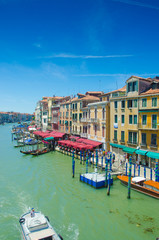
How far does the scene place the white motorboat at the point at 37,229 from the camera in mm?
13711

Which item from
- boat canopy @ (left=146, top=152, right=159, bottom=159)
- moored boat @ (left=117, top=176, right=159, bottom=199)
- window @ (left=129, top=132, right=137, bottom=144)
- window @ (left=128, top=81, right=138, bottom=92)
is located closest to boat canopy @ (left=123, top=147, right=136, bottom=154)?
window @ (left=129, top=132, right=137, bottom=144)

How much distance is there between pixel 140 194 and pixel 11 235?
14.3m

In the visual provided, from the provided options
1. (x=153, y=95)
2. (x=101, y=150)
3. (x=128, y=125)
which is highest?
(x=153, y=95)

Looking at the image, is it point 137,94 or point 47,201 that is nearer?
point 47,201

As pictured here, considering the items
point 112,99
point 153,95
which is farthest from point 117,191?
point 112,99

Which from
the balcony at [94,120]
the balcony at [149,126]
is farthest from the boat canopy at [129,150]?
the balcony at [94,120]

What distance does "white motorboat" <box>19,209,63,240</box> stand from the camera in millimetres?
13711

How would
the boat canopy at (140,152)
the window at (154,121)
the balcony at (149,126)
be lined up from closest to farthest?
the balcony at (149,126), the window at (154,121), the boat canopy at (140,152)

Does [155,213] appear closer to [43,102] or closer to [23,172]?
[23,172]

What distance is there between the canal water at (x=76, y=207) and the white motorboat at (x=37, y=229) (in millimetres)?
1864

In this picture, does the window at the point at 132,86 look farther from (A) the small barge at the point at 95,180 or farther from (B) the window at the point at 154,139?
(A) the small barge at the point at 95,180

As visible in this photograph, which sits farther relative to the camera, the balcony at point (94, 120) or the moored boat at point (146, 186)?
the balcony at point (94, 120)

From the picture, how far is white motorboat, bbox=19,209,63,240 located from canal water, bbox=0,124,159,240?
186 cm

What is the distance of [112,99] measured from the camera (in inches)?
1400
